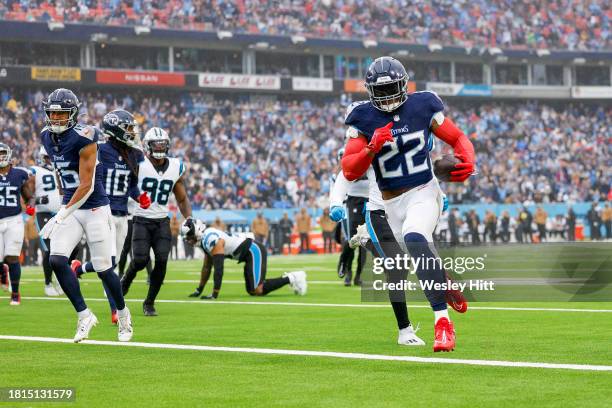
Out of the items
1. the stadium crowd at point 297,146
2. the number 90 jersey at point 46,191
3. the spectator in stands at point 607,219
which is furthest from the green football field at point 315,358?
the spectator in stands at point 607,219

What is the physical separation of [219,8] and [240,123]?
18.4 ft

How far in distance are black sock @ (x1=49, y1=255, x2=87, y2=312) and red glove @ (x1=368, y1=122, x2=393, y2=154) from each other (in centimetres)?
287

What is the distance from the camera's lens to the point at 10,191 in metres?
14.6

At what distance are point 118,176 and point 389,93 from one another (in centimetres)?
448

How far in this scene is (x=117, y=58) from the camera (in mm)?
44719

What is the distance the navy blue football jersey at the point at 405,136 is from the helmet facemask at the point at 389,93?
0.24 feet

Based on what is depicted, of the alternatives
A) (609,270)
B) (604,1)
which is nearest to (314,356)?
(609,270)

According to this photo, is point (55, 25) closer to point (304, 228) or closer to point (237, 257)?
point (304, 228)

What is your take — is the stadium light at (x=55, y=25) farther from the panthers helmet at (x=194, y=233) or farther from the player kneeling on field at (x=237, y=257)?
the panthers helmet at (x=194, y=233)

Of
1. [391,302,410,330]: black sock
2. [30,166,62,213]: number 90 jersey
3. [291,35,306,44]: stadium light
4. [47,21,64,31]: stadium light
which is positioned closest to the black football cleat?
[391,302,410,330]: black sock

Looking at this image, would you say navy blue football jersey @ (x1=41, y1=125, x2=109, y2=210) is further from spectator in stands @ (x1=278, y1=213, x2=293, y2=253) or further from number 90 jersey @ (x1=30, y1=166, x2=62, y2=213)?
spectator in stands @ (x1=278, y1=213, x2=293, y2=253)

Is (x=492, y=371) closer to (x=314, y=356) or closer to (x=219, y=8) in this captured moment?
(x=314, y=356)

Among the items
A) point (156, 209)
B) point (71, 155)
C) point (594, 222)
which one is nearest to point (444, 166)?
point (71, 155)

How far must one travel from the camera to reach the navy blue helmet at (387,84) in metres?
7.55
